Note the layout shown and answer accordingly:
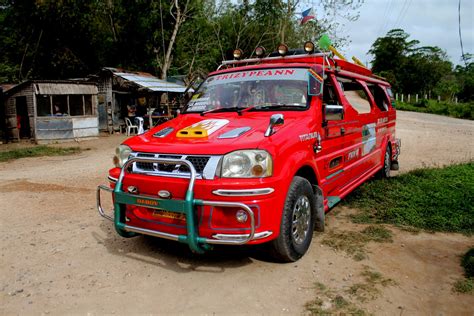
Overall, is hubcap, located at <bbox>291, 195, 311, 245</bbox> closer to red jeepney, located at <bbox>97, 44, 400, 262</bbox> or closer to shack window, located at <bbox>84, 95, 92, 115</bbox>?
red jeepney, located at <bbox>97, 44, 400, 262</bbox>

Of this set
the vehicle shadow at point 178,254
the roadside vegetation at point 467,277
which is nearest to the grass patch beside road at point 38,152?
the vehicle shadow at point 178,254

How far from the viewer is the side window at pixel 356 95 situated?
17.7 feet

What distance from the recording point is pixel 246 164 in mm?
3225

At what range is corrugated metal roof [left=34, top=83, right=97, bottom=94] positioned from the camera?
15453mm

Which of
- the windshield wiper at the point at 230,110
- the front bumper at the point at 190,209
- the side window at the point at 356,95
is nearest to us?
the front bumper at the point at 190,209

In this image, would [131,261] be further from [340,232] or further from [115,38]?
[115,38]

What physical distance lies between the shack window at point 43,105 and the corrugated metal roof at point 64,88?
354 mm

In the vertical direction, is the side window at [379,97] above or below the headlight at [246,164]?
above

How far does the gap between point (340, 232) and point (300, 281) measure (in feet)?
4.61

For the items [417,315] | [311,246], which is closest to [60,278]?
[311,246]

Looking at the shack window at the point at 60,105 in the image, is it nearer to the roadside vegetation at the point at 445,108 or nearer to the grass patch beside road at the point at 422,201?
the grass patch beside road at the point at 422,201

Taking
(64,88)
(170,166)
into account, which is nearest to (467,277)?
(170,166)

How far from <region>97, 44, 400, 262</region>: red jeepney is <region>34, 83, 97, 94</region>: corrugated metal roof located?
1291 centimetres

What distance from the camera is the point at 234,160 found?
3.21m
